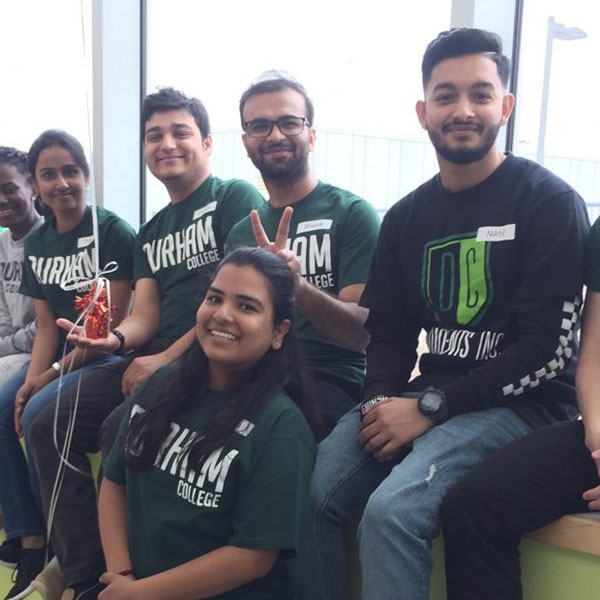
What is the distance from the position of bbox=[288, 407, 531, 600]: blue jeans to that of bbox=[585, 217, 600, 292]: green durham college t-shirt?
0.30m

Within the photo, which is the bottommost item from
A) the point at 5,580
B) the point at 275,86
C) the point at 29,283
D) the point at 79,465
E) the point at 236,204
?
the point at 5,580

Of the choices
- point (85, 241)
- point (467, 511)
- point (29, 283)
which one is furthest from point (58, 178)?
point (467, 511)

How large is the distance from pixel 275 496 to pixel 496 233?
70 centimetres

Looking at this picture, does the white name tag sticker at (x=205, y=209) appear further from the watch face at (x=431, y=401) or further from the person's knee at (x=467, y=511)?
the person's knee at (x=467, y=511)

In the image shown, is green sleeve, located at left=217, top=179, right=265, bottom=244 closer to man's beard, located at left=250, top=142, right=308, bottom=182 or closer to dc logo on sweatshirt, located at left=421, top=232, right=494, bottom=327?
man's beard, located at left=250, top=142, right=308, bottom=182

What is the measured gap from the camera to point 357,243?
188cm

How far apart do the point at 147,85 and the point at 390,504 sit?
2.70 meters

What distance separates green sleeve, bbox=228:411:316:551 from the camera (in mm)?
1340

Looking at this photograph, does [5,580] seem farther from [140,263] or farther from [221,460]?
[221,460]

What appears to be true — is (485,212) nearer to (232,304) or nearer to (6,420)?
(232,304)

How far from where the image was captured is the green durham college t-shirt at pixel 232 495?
1.35 m

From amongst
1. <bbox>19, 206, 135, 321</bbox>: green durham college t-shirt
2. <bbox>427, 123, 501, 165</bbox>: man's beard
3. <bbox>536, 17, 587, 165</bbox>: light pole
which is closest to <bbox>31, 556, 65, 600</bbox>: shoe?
<bbox>19, 206, 135, 321</bbox>: green durham college t-shirt

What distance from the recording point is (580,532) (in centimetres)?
125

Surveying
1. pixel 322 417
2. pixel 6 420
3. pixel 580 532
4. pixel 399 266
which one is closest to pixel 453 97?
pixel 399 266
